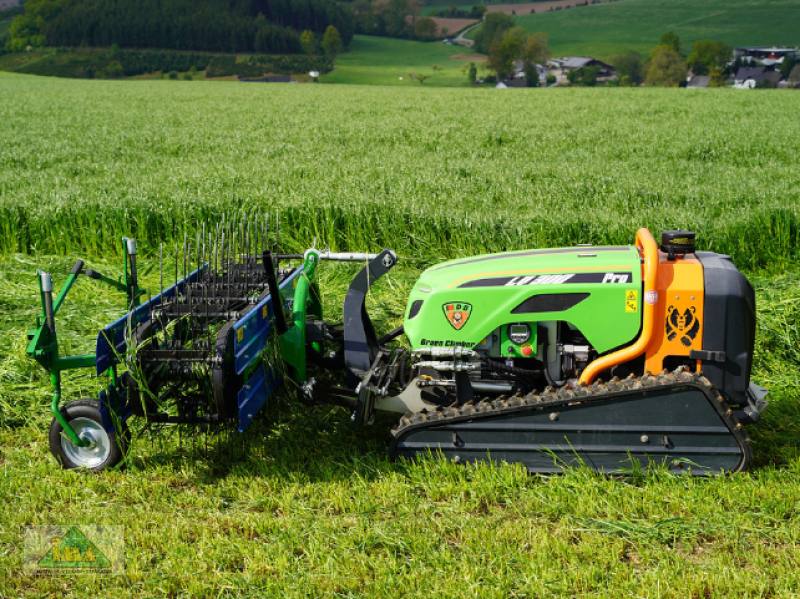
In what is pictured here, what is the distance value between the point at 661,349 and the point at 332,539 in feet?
6.90

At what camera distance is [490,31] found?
13762 cm

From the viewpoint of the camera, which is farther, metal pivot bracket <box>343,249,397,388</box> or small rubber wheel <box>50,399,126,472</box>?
metal pivot bracket <box>343,249,397,388</box>

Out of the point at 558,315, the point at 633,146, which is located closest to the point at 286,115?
the point at 633,146

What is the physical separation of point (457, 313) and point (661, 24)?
146 metres

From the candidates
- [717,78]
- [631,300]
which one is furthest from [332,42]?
[631,300]

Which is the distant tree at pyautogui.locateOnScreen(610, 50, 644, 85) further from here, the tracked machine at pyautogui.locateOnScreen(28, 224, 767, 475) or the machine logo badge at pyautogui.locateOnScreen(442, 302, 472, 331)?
the machine logo badge at pyautogui.locateOnScreen(442, 302, 472, 331)

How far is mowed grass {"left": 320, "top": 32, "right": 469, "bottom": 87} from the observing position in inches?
3777

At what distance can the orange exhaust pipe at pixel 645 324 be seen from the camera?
3973mm

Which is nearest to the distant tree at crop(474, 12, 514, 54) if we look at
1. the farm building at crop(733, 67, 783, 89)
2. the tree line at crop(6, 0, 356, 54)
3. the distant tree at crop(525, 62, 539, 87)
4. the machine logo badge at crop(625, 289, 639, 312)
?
the tree line at crop(6, 0, 356, 54)

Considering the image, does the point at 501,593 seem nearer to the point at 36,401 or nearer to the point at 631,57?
the point at 36,401

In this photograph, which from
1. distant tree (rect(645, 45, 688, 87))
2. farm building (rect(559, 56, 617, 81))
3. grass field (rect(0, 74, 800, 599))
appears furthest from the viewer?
farm building (rect(559, 56, 617, 81))

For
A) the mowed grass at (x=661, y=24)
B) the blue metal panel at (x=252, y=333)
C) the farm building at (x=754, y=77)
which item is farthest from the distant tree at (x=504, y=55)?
the blue metal panel at (x=252, y=333)

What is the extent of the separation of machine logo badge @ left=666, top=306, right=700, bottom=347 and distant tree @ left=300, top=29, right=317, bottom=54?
130043 mm

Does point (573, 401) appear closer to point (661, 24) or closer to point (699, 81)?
point (699, 81)
